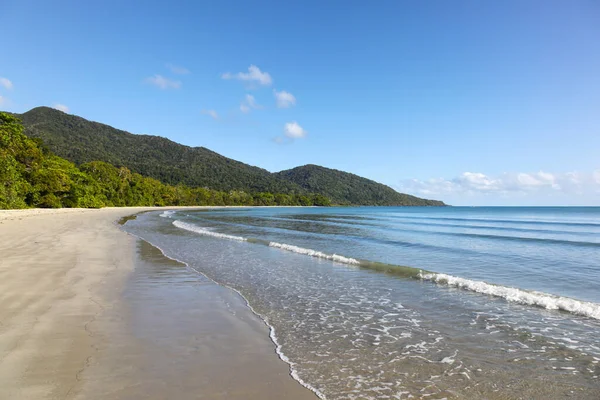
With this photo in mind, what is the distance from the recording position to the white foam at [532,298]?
8.36m

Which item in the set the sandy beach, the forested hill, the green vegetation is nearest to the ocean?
the sandy beach

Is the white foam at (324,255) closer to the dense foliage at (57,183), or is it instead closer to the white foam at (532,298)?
the white foam at (532,298)

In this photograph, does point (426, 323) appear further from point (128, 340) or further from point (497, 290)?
point (128, 340)

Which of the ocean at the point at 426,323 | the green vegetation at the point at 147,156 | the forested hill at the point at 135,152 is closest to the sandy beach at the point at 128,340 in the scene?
the ocean at the point at 426,323

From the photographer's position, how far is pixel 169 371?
462cm

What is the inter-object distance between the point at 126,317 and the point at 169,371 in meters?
2.91

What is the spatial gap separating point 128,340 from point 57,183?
6633 cm

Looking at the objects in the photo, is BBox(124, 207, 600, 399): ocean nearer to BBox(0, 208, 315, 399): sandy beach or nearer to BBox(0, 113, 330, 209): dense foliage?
BBox(0, 208, 315, 399): sandy beach

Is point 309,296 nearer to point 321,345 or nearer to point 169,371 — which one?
point 321,345

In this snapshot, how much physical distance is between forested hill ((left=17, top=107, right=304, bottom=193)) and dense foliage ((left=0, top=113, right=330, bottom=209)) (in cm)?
2795

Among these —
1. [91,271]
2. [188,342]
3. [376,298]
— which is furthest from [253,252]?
[188,342]

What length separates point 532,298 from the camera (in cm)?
929

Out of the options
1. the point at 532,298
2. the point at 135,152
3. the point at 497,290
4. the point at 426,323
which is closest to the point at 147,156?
the point at 135,152

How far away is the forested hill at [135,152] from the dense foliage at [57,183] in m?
28.0
